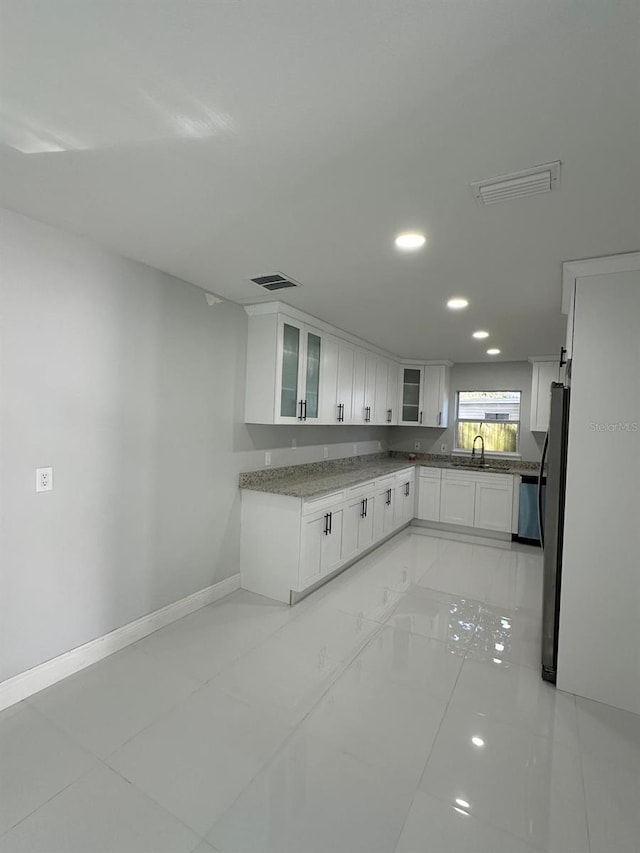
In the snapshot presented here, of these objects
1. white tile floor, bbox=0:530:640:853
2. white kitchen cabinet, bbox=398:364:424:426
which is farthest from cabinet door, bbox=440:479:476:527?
white tile floor, bbox=0:530:640:853

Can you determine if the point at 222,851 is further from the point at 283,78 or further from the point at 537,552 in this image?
the point at 537,552

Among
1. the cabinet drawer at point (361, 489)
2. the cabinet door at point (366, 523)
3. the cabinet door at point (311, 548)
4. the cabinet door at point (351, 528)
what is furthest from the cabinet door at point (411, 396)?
the cabinet door at point (311, 548)

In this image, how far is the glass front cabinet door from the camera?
137 inches

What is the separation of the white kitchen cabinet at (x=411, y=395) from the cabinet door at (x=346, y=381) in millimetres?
1691

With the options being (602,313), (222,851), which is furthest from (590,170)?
(222,851)

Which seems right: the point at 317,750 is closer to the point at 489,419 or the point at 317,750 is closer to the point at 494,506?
the point at 494,506

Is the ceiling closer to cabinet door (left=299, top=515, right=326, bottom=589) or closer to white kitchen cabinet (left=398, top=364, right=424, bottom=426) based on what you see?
cabinet door (left=299, top=515, right=326, bottom=589)

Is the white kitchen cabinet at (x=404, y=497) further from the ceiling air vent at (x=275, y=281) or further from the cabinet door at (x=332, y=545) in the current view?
the ceiling air vent at (x=275, y=281)

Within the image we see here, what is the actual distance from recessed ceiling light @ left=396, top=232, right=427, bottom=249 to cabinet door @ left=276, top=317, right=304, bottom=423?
1438mm

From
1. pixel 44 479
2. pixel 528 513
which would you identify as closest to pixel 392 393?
pixel 528 513

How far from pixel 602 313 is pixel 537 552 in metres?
3.51

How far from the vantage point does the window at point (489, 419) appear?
19.3 ft

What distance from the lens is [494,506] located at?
534cm

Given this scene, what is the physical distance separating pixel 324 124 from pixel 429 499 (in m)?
5.10
